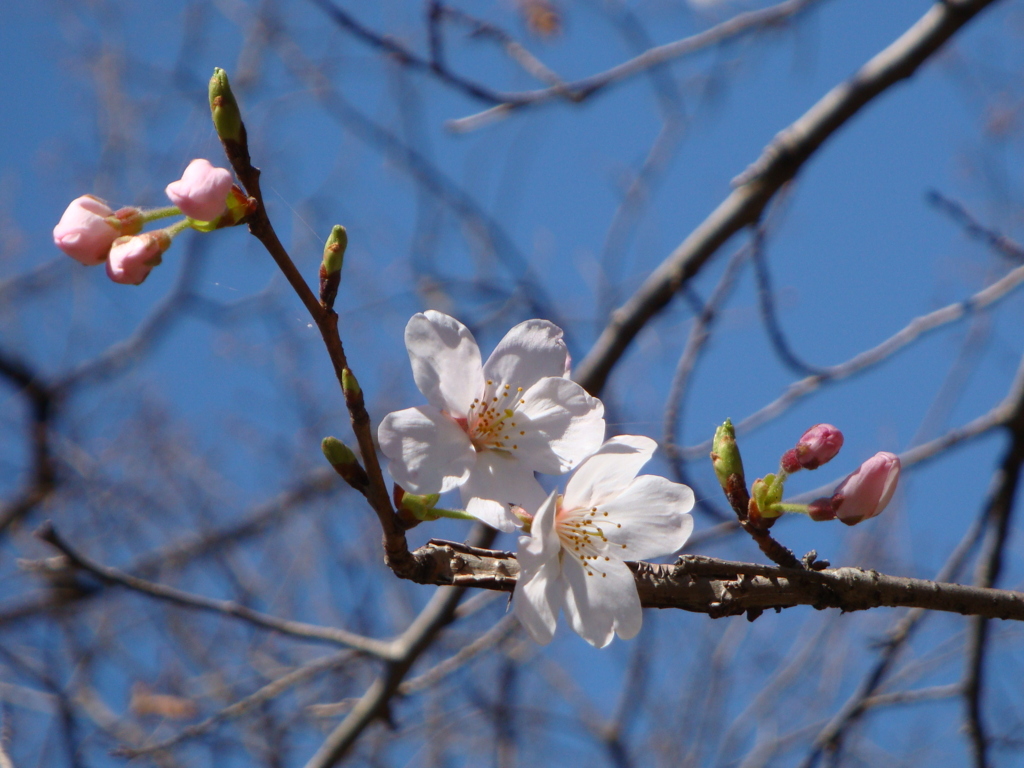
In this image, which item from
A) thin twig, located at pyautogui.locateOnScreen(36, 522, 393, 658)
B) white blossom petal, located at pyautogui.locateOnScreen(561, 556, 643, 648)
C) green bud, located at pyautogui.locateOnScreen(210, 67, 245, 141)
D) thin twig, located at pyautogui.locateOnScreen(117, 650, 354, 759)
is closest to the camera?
green bud, located at pyautogui.locateOnScreen(210, 67, 245, 141)

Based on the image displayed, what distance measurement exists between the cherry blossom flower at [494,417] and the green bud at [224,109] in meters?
0.38

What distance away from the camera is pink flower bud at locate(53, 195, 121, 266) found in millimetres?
1073

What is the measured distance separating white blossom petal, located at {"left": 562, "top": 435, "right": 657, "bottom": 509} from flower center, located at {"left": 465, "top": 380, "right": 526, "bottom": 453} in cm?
11

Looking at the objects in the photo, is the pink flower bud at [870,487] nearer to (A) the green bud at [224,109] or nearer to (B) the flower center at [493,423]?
(B) the flower center at [493,423]

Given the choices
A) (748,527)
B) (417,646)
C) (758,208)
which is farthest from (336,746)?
(758,208)

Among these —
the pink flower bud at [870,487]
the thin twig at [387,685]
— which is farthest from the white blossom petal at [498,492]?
the thin twig at [387,685]

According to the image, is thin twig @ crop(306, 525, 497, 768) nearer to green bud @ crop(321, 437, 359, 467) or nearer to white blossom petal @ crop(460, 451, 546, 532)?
white blossom petal @ crop(460, 451, 546, 532)

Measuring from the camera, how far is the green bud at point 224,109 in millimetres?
961

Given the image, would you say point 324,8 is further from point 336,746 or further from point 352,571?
point 352,571

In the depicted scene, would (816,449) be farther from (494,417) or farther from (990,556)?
(990,556)

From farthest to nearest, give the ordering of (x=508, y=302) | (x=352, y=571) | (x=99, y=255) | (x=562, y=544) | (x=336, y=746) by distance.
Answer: (x=352, y=571), (x=508, y=302), (x=336, y=746), (x=562, y=544), (x=99, y=255)

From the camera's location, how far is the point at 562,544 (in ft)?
4.18

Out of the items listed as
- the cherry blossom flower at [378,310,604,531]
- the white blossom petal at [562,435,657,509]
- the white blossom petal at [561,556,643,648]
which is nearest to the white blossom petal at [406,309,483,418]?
the cherry blossom flower at [378,310,604,531]

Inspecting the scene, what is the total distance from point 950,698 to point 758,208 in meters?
1.54
